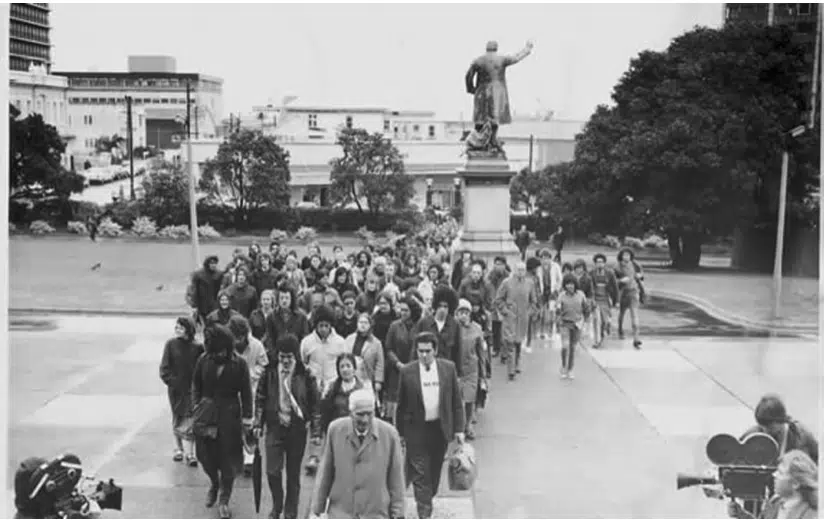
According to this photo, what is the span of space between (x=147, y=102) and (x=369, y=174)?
1569 millimetres

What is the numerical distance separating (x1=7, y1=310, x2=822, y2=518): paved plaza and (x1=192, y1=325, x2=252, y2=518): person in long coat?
12.4 inches

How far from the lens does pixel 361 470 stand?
5691 millimetres

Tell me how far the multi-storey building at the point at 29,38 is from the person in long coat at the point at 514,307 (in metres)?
3.64

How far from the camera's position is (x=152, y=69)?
853 centimetres

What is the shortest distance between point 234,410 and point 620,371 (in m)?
4.16

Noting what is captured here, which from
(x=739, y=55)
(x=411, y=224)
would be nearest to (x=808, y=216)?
(x=739, y=55)

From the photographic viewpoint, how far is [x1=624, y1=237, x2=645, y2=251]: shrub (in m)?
10.3

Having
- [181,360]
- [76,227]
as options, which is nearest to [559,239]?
[76,227]

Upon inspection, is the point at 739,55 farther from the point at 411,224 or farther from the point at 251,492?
the point at 251,492

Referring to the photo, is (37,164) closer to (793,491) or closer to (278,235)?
(278,235)

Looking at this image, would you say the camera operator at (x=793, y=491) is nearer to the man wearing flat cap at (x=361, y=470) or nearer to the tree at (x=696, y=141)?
the man wearing flat cap at (x=361, y=470)

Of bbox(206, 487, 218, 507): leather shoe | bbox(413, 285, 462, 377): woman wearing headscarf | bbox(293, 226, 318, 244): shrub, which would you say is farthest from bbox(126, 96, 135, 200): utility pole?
bbox(206, 487, 218, 507): leather shoe

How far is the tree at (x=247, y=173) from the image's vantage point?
916 centimetres

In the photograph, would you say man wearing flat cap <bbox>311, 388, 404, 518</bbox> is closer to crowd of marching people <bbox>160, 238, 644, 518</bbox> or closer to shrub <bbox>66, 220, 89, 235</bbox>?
crowd of marching people <bbox>160, 238, 644, 518</bbox>
